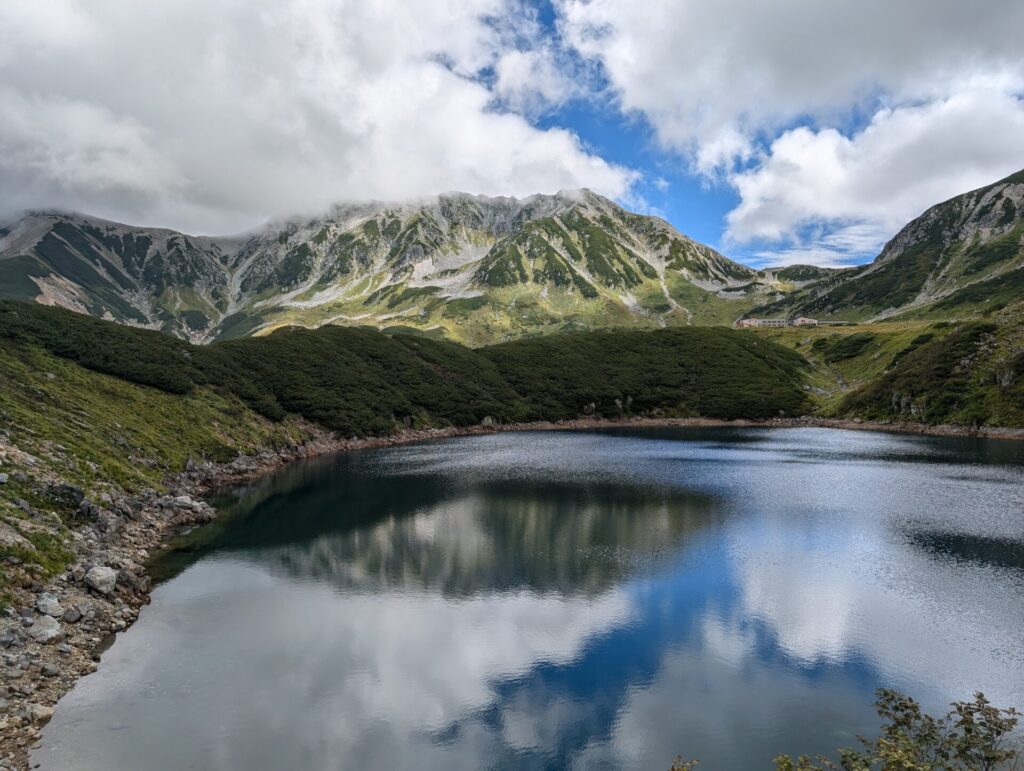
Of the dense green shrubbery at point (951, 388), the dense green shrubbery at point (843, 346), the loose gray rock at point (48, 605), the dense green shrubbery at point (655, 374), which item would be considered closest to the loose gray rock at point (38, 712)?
the loose gray rock at point (48, 605)

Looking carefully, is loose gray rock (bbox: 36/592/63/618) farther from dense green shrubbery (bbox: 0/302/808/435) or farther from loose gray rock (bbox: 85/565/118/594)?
dense green shrubbery (bbox: 0/302/808/435)

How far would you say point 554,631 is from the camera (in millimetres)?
30812

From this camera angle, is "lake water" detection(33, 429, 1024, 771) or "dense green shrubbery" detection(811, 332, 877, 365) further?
"dense green shrubbery" detection(811, 332, 877, 365)

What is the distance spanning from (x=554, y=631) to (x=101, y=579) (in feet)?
83.4

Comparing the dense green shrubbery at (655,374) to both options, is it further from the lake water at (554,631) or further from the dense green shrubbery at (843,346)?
the lake water at (554,631)

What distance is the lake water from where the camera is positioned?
70.7 feet

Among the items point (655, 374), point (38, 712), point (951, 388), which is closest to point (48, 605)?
point (38, 712)

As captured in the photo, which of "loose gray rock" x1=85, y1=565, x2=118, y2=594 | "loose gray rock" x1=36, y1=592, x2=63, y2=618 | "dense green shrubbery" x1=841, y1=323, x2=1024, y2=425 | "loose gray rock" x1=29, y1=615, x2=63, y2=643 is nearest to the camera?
"loose gray rock" x1=29, y1=615, x2=63, y2=643

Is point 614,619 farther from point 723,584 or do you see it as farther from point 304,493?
point 304,493

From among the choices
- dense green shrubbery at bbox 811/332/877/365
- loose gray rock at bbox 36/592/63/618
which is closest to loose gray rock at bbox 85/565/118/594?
loose gray rock at bbox 36/592/63/618

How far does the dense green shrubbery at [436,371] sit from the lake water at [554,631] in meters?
33.6

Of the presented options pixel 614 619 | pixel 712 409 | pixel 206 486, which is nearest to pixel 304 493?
pixel 206 486

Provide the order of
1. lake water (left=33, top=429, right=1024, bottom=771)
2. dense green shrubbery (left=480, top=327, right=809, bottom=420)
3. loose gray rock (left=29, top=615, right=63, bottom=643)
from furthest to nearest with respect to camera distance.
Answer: dense green shrubbery (left=480, top=327, right=809, bottom=420)
loose gray rock (left=29, top=615, right=63, bottom=643)
lake water (left=33, top=429, right=1024, bottom=771)

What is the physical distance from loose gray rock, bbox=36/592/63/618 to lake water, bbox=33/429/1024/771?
3546 mm
